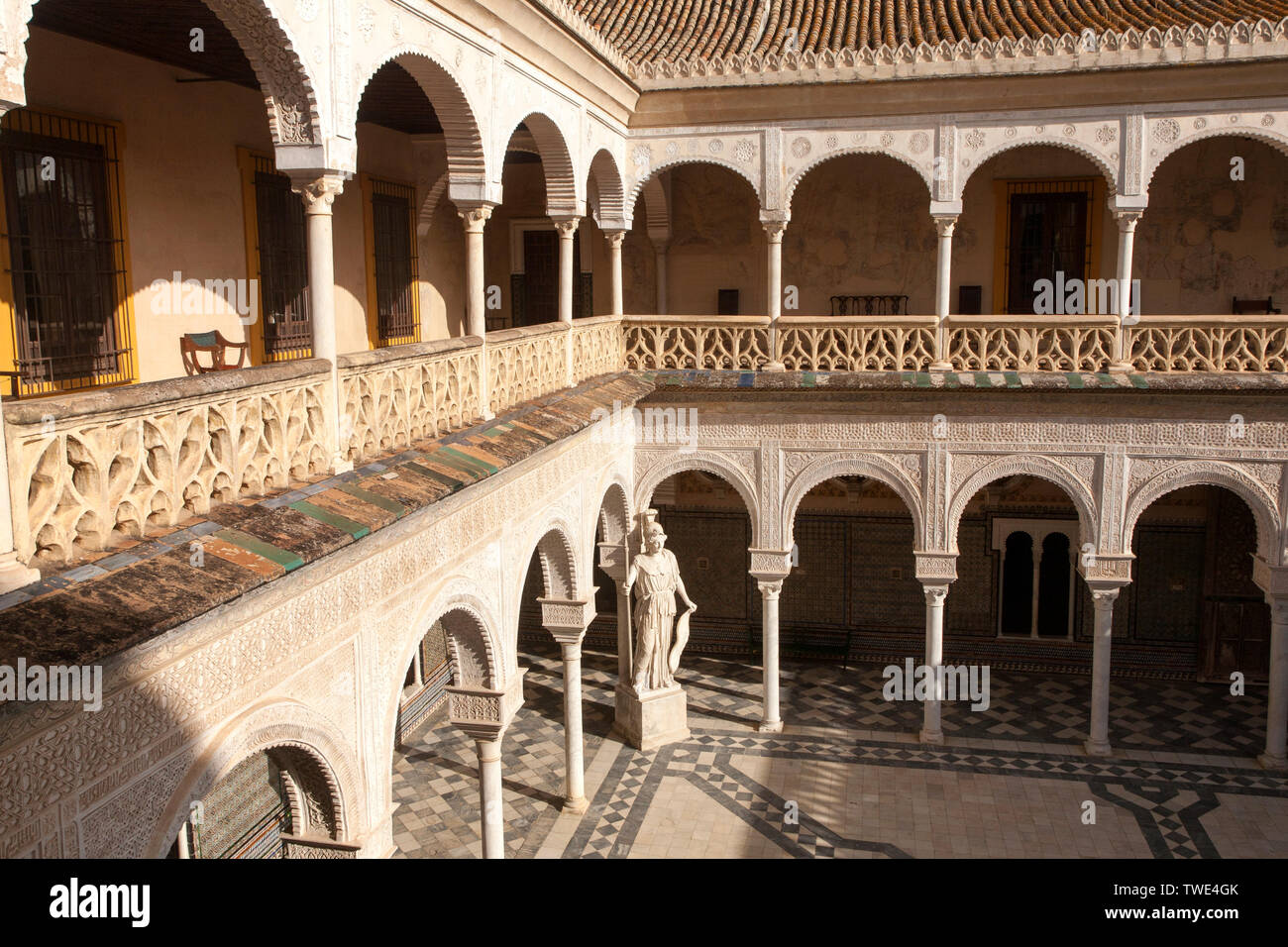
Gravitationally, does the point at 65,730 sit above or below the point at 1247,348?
below

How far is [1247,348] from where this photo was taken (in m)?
9.94

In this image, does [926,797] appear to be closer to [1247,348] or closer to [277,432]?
[1247,348]

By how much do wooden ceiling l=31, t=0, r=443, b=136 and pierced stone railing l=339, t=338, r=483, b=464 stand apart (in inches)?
85.7

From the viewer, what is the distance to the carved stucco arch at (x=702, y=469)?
11.2 meters

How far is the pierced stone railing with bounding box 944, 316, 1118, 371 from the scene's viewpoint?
10250 mm

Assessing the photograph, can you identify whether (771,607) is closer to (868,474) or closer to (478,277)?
(868,474)

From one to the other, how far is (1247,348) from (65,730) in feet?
32.6

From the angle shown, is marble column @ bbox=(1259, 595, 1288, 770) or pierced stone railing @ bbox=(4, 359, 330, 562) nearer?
pierced stone railing @ bbox=(4, 359, 330, 562)

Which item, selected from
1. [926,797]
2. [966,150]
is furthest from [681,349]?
[926,797]

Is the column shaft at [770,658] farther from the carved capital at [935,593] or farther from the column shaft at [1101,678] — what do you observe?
the column shaft at [1101,678]

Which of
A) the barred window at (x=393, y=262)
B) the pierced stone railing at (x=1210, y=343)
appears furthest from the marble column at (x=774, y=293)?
the barred window at (x=393, y=262)

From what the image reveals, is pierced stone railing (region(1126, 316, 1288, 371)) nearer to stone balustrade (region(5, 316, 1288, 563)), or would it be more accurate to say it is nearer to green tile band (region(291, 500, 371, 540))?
stone balustrade (region(5, 316, 1288, 563))

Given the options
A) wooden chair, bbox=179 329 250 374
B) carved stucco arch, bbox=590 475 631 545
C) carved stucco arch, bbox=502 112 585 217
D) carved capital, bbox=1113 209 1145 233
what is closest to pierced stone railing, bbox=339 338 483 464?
wooden chair, bbox=179 329 250 374
